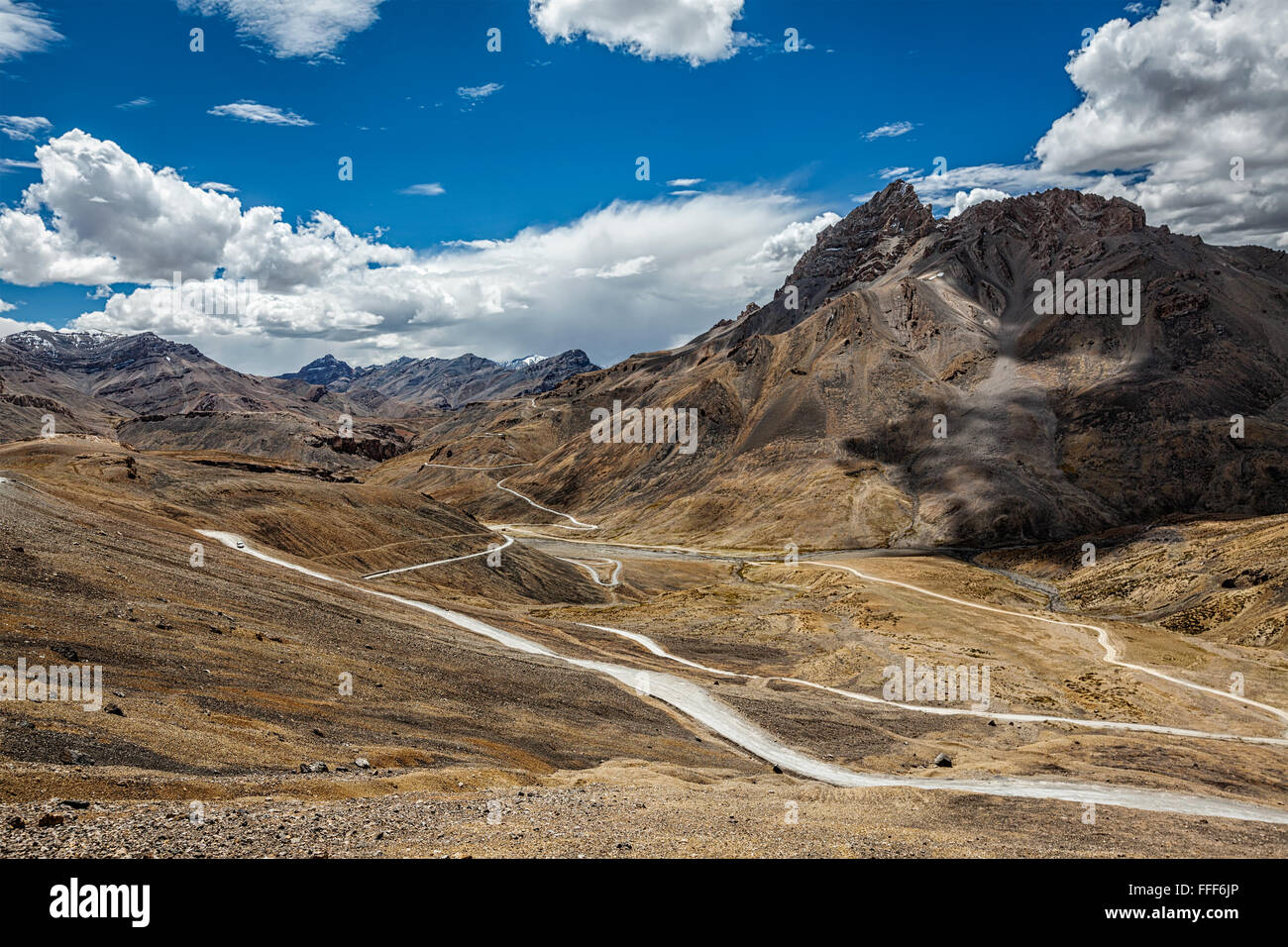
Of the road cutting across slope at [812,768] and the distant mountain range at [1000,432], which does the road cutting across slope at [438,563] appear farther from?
the distant mountain range at [1000,432]

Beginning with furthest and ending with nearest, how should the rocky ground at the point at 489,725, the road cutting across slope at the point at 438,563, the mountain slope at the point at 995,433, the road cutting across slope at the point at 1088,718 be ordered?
the mountain slope at the point at 995,433 → the road cutting across slope at the point at 438,563 → the road cutting across slope at the point at 1088,718 → the rocky ground at the point at 489,725

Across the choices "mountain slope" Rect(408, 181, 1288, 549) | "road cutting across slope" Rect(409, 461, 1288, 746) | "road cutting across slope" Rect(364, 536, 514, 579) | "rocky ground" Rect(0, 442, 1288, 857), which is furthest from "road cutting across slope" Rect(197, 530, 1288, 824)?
"mountain slope" Rect(408, 181, 1288, 549)

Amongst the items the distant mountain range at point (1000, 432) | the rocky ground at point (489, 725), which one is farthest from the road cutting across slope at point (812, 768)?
the distant mountain range at point (1000, 432)

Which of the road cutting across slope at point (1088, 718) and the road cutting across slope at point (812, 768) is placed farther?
the road cutting across slope at point (1088, 718)

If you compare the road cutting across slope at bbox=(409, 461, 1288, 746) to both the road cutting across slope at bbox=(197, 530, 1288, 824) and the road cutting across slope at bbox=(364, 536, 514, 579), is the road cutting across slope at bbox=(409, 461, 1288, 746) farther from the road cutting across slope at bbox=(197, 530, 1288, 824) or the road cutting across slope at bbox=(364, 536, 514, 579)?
the road cutting across slope at bbox=(364, 536, 514, 579)

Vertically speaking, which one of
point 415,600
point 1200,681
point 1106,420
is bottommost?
point 1200,681

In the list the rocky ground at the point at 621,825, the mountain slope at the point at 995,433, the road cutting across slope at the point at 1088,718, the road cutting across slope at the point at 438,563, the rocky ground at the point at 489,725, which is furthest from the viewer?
the mountain slope at the point at 995,433

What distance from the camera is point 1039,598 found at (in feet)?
309

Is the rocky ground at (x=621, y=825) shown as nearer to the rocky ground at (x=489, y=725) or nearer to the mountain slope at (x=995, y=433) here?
the rocky ground at (x=489, y=725)

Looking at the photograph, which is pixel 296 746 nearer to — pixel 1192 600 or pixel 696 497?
pixel 1192 600

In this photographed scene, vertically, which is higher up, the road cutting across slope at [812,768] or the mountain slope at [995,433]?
the mountain slope at [995,433]

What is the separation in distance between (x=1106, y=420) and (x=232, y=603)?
15530 centimetres

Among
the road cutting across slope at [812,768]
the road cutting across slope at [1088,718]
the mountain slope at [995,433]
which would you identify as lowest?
the road cutting across slope at [1088,718]
